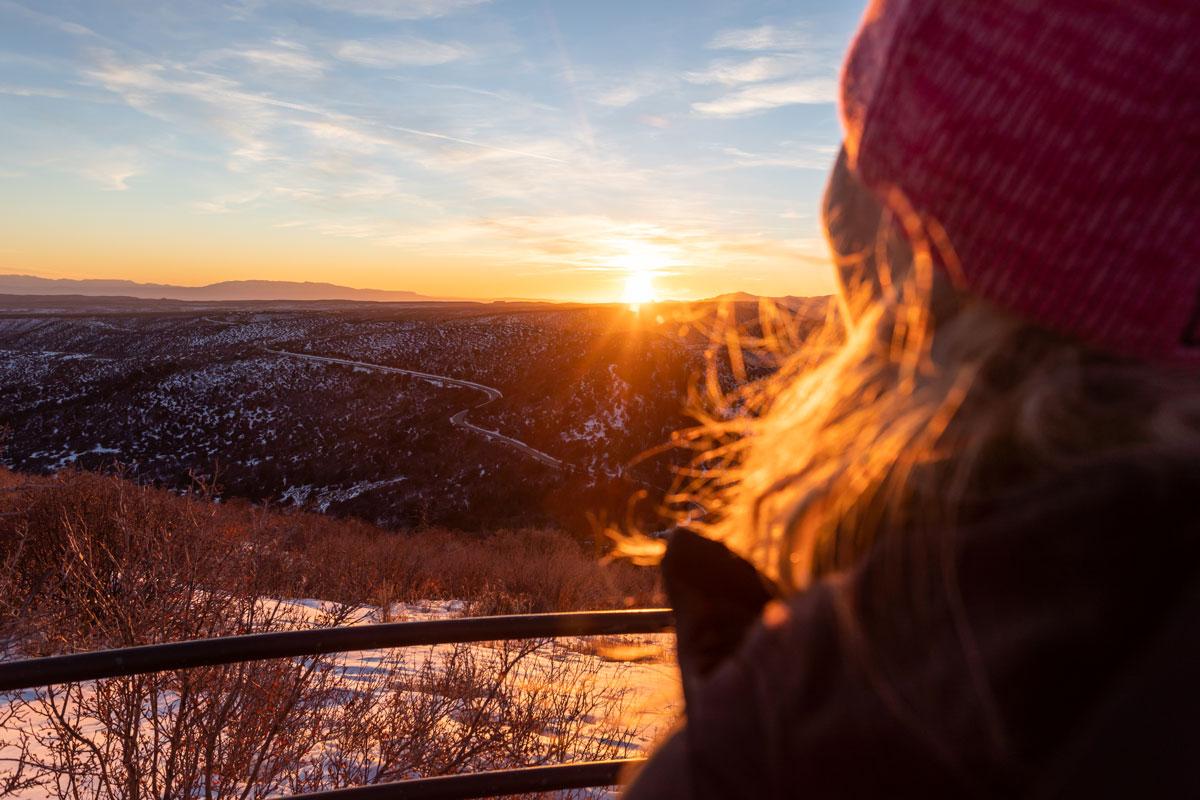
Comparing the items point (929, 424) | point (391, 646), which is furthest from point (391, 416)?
point (929, 424)

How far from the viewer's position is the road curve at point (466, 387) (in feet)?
126

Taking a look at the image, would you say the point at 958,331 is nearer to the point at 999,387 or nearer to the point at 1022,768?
the point at 999,387

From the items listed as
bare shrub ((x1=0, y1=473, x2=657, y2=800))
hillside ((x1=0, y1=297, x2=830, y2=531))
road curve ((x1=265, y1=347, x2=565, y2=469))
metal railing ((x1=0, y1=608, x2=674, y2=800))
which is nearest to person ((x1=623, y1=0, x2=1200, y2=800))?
metal railing ((x1=0, y1=608, x2=674, y2=800))

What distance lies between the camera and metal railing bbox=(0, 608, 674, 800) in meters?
1.64

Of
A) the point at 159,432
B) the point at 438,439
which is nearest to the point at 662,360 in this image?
the point at 438,439

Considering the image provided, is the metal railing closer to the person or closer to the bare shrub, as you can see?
the person

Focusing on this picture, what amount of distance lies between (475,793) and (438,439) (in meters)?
39.8

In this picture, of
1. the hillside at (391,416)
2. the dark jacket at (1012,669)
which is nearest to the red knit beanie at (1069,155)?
the dark jacket at (1012,669)

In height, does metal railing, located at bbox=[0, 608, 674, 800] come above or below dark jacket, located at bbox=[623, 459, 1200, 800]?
below

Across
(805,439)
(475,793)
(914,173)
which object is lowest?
(475,793)

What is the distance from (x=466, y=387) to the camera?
49.9 meters

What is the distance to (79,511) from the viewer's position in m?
10.7

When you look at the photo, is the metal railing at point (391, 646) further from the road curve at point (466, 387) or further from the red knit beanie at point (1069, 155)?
the road curve at point (466, 387)

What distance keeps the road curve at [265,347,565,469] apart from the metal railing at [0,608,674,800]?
35281 mm
